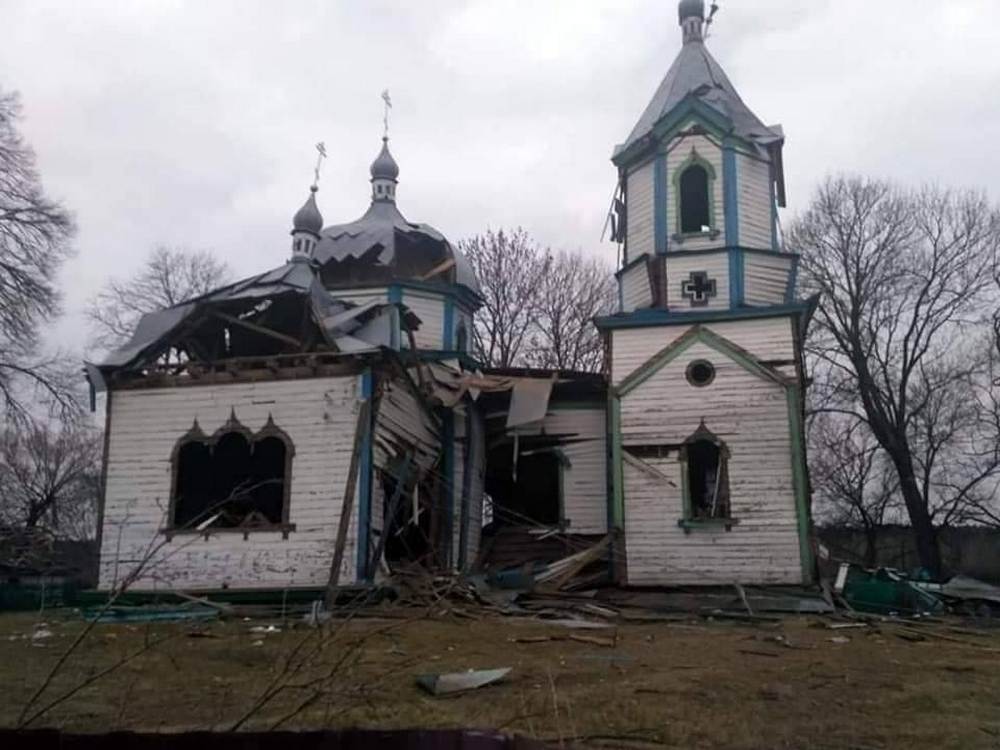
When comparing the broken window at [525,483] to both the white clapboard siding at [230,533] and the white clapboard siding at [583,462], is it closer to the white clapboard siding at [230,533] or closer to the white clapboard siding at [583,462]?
the white clapboard siding at [583,462]

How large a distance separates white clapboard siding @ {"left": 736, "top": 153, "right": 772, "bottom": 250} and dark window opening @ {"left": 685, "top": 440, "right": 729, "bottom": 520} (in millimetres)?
4675

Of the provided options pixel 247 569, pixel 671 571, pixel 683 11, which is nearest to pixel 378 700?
pixel 247 569

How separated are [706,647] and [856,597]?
8106 millimetres

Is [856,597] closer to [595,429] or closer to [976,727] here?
[595,429]

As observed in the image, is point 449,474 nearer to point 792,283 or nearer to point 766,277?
point 766,277

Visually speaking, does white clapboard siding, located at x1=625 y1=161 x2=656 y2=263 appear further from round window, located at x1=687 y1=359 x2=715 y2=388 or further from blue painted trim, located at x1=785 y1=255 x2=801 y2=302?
blue painted trim, located at x1=785 y1=255 x2=801 y2=302

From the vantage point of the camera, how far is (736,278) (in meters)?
21.5

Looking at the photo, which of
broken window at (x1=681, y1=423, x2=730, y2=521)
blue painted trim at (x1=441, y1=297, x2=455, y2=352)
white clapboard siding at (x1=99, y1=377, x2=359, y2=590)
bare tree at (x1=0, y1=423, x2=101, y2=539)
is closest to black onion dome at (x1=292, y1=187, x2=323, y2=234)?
blue painted trim at (x1=441, y1=297, x2=455, y2=352)

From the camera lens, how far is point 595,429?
75.4 feet

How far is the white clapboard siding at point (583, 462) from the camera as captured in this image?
22.5 m

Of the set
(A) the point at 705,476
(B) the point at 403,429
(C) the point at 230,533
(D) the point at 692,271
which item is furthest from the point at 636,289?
(C) the point at 230,533

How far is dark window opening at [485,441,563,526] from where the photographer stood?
77.3 ft

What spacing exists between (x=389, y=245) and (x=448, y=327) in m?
2.57

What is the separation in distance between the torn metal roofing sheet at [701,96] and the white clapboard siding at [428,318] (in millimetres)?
5891
